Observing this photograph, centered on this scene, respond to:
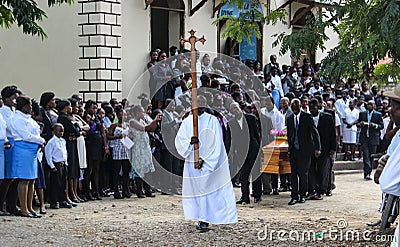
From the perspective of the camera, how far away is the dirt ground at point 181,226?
→ 378 inches

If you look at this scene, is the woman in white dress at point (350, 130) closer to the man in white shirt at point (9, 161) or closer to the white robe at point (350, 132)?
the white robe at point (350, 132)

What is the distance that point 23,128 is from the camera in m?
11.1

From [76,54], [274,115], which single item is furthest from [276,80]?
[76,54]

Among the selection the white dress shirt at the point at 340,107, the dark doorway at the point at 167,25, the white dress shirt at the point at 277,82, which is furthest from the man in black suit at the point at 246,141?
the dark doorway at the point at 167,25

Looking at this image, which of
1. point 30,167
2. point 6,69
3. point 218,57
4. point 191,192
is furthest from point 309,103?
point 6,69

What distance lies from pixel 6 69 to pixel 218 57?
599 centimetres

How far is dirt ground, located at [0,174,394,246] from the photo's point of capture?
9609mm

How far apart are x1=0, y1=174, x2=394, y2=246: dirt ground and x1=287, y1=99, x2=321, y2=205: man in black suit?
0.43m

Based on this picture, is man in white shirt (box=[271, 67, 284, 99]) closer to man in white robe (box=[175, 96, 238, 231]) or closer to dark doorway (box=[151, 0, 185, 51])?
dark doorway (box=[151, 0, 185, 51])

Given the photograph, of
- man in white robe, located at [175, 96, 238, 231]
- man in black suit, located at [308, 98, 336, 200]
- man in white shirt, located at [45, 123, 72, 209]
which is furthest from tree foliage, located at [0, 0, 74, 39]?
man in black suit, located at [308, 98, 336, 200]

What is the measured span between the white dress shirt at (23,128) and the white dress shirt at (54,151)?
104 centimetres

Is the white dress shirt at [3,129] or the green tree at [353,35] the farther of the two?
the white dress shirt at [3,129]

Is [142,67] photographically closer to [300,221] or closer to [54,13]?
[54,13]

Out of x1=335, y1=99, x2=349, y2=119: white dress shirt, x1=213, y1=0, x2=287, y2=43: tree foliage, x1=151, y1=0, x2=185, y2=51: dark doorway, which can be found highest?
x1=151, y1=0, x2=185, y2=51: dark doorway
